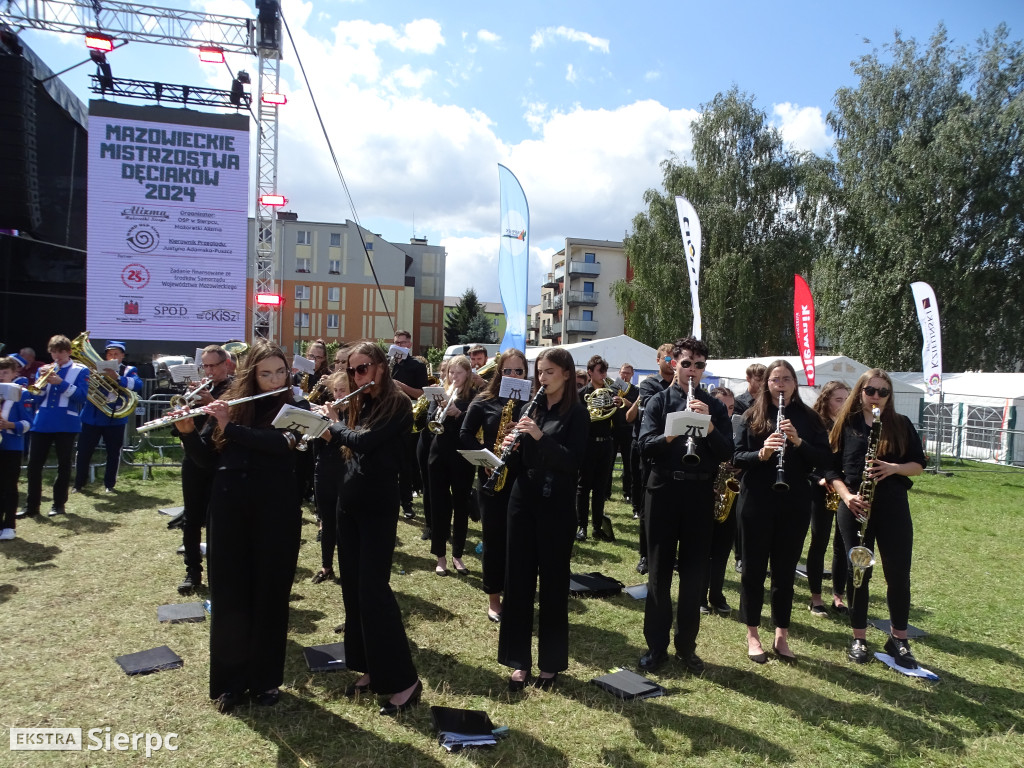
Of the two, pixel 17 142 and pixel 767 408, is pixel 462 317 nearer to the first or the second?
pixel 17 142

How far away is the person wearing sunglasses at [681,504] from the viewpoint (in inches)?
174

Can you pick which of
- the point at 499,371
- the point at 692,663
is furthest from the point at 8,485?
the point at 692,663

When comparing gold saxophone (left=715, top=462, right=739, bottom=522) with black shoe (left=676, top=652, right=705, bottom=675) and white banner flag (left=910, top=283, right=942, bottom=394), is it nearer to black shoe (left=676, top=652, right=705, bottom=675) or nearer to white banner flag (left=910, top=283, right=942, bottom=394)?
black shoe (left=676, top=652, right=705, bottom=675)

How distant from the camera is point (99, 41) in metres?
15.0

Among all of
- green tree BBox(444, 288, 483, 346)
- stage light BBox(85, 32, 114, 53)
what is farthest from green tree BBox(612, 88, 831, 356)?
green tree BBox(444, 288, 483, 346)

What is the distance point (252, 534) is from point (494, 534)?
1.99 m

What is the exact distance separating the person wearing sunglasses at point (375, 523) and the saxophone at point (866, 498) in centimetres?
309

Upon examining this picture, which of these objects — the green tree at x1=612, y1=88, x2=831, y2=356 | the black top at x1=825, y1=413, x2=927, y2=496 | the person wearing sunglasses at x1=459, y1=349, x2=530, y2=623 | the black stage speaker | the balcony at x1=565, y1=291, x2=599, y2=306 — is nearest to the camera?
the black top at x1=825, y1=413, x2=927, y2=496

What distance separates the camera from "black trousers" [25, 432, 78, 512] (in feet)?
26.2

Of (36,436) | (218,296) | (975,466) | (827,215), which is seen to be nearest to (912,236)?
(827,215)

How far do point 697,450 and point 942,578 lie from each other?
15.0 feet

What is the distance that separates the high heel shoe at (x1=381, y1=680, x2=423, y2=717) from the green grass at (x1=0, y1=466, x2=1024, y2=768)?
5 cm

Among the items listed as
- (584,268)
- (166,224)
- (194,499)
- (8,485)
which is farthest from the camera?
(584,268)

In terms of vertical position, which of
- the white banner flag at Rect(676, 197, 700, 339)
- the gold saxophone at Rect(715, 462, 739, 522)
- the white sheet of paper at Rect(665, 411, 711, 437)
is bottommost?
the gold saxophone at Rect(715, 462, 739, 522)
